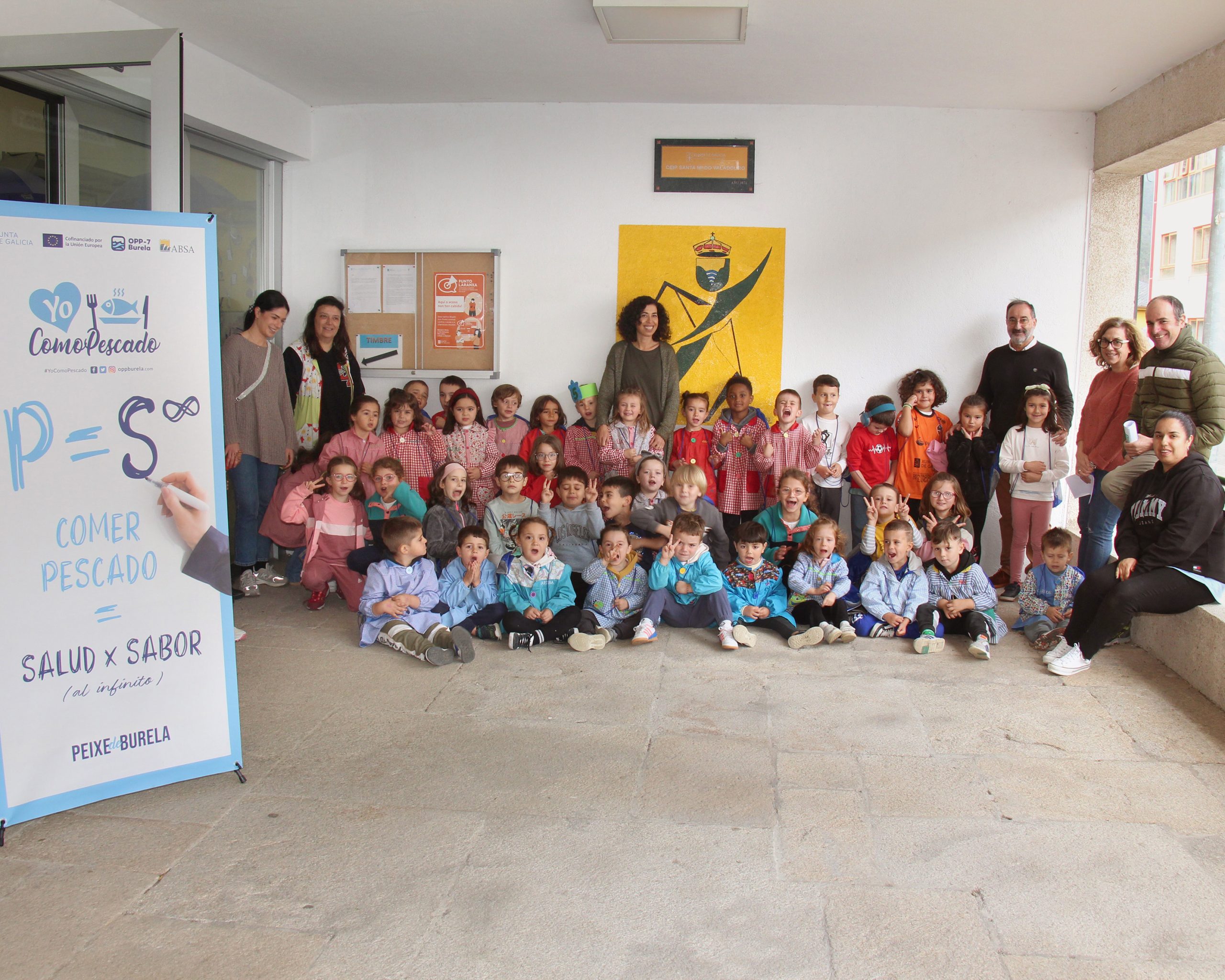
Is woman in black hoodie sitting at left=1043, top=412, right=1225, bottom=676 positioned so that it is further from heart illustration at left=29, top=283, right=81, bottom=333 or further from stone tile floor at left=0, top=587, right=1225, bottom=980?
heart illustration at left=29, top=283, right=81, bottom=333

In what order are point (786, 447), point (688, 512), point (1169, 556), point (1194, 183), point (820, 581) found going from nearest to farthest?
point (1169, 556)
point (820, 581)
point (688, 512)
point (786, 447)
point (1194, 183)

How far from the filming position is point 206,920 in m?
2.31

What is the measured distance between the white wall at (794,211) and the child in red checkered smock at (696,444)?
2.49 feet

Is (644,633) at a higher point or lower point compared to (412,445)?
lower

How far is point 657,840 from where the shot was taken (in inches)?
106

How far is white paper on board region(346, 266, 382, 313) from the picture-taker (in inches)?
256

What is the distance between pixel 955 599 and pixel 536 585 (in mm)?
2076

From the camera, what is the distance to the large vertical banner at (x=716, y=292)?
247 inches

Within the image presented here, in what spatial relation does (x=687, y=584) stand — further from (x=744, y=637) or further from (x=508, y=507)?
(x=508, y=507)

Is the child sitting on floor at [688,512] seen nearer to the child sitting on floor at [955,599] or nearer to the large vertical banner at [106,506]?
the child sitting on floor at [955,599]

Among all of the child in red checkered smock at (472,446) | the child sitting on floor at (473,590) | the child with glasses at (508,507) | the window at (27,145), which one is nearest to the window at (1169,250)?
the child in red checkered smock at (472,446)

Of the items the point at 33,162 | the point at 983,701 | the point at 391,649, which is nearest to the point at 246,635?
the point at 391,649

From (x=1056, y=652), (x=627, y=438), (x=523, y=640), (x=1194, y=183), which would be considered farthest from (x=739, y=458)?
(x=1194, y=183)

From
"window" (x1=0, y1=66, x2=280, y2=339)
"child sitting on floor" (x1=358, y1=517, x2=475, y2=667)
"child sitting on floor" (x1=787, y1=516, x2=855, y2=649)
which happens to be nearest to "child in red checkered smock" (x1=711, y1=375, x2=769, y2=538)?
"child sitting on floor" (x1=787, y1=516, x2=855, y2=649)
